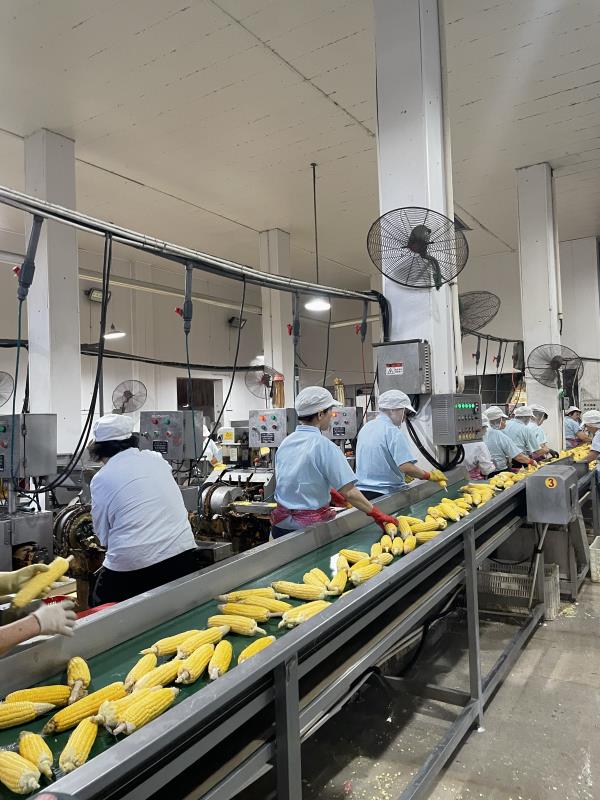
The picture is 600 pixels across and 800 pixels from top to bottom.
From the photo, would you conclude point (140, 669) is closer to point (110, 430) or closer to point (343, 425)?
point (110, 430)

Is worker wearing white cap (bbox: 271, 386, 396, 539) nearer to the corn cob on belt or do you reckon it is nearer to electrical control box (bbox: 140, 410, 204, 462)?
the corn cob on belt

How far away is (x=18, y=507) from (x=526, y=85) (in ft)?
18.0

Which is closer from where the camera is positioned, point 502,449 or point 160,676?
point 160,676

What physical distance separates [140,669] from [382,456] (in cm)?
240

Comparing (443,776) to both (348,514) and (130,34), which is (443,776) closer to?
(348,514)

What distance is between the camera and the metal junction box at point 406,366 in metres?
3.64

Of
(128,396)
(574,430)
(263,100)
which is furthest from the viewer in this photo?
(574,430)

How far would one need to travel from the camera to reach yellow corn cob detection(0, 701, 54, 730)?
118 centimetres

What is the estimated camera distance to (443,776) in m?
2.31

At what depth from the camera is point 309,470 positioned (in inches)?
108

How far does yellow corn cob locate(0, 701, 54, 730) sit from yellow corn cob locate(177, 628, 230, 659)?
1.08 feet

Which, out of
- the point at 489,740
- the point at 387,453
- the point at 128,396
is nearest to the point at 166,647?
the point at 489,740

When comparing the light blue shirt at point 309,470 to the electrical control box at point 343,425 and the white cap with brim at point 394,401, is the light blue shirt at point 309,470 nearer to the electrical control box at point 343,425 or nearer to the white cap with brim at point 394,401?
the white cap with brim at point 394,401

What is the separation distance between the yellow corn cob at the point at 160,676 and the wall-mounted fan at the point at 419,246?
2.95m
